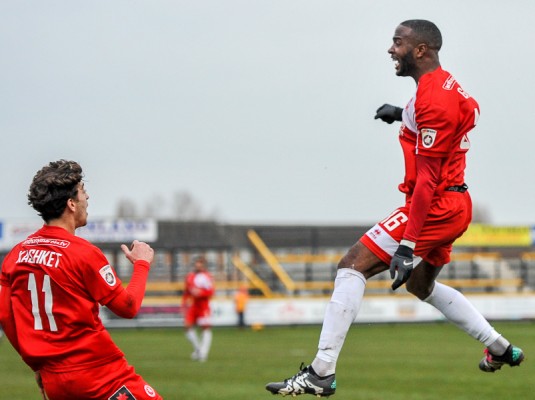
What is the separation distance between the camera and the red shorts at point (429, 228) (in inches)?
307

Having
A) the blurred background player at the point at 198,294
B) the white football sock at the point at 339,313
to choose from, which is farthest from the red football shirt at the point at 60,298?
the blurred background player at the point at 198,294

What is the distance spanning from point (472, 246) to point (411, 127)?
40.5 m

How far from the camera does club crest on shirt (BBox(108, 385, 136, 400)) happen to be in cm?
674

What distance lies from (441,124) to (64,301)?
2703mm

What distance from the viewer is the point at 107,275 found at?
6.67 meters

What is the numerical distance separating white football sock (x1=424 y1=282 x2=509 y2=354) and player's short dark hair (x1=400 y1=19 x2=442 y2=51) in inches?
72.5

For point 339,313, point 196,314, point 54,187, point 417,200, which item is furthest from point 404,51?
point 196,314

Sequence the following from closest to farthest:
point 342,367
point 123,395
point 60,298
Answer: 1. point 60,298
2. point 123,395
3. point 342,367

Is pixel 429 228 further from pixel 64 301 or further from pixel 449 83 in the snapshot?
pixel 64 301

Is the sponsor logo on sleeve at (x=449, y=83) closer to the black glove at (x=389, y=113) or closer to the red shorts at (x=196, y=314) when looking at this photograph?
the black glove at (x=389, y=113)

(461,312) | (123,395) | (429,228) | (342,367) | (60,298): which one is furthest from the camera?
(342,367)

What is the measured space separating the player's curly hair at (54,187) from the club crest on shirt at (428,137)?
7.47 ft

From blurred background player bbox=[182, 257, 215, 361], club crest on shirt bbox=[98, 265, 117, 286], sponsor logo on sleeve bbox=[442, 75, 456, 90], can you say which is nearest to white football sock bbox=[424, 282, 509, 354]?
sponsor logo on sleeve bbox=[442, 75, 456, 90]

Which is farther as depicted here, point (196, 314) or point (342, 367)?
point (196, 314)
